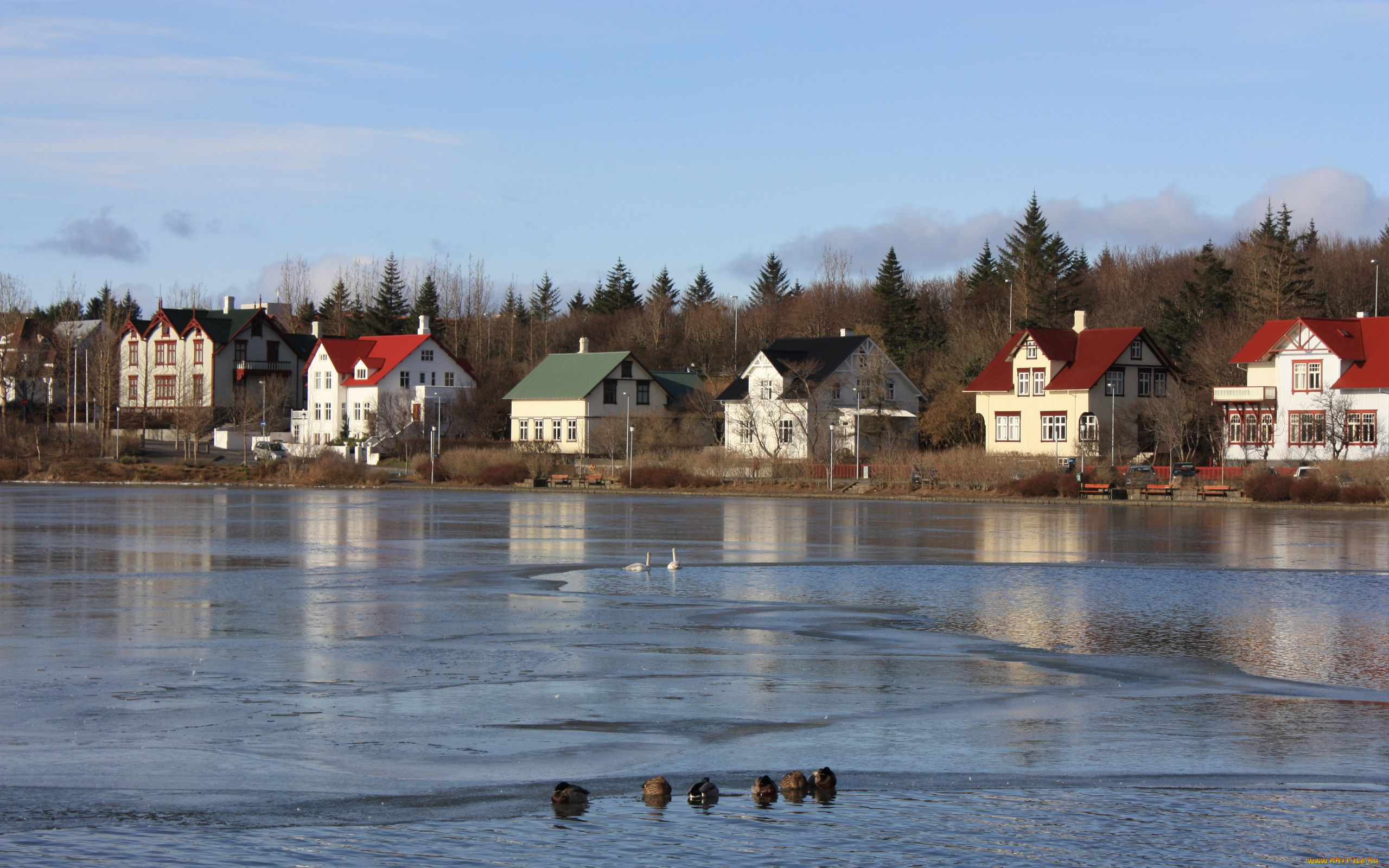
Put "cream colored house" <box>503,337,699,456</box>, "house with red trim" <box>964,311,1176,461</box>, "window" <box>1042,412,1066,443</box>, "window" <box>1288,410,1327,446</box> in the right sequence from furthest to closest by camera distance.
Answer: "cream colored house" <box>503,337,699,456</box>, "window" <box>1042,412,1066,443</box>, "house with red trim" <box>964,311,1176,461</box>, "window" <box>1288,410,1327,446</box>

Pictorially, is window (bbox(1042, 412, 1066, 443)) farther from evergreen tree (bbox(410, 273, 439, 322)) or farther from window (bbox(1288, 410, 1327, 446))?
evergreen tree (bbox(410, 273, 439, 322))

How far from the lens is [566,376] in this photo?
320 ft

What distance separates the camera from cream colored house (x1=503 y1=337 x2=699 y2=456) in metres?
94.8

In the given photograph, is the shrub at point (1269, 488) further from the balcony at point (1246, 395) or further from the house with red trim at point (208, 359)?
the house with red trim at point (208, 359)

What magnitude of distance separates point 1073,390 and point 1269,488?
19484mm

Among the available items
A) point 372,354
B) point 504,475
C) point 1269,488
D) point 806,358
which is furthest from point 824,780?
point 372,354

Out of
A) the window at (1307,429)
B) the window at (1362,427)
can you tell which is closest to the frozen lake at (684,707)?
the window at (1362,427)

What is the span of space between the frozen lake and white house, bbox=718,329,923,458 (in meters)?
50.3

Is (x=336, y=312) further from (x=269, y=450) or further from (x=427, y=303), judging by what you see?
(x=269, y=450)

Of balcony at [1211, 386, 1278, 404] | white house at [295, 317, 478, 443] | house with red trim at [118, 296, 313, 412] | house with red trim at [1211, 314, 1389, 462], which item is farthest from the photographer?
house with red trim at [118, 296, 313, 412]

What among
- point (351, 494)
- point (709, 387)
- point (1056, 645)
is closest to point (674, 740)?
point (1056, 645)

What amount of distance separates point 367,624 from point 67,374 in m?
97.8

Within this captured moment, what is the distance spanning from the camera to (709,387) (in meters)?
97.0

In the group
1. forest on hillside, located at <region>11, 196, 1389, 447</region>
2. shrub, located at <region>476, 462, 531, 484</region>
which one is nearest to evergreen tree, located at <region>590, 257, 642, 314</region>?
forest on hillside, located at <region>11, 196, 1389, 447</region>
